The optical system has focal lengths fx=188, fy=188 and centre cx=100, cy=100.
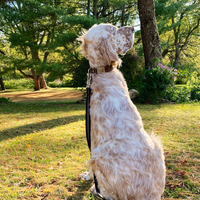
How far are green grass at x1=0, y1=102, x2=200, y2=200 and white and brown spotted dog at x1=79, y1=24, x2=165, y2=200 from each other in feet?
2.67

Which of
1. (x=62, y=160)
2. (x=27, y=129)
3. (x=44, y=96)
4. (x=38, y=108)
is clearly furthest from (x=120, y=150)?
(x=44, y=96)

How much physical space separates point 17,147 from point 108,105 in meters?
3.06

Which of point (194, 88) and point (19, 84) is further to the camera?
point (19, 84)

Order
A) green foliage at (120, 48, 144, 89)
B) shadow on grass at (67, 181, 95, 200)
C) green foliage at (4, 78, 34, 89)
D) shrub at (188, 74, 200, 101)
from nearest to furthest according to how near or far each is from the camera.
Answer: shadow on grass at (67, 181, 95, 200) < shrub at (188, 74, 200, 101) < green foliage at (120, 48, 144, 89) < green foliage at (4, 78, 34, 89)

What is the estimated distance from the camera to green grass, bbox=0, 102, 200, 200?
243 centimetres

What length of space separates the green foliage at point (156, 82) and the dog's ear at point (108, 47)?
737 cm

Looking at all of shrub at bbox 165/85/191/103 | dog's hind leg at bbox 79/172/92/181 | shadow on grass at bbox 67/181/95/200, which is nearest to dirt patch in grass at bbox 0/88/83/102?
shrub at bbox 165/85/191/103

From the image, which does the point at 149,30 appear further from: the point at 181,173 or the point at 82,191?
the point at 82,191

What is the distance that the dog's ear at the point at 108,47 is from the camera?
198 centimetres

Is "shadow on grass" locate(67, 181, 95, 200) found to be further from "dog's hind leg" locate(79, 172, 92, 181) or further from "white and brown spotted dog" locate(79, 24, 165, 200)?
"white and brown spotted dog" locate(79, 24, 165, 200)

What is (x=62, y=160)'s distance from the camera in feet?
11.0

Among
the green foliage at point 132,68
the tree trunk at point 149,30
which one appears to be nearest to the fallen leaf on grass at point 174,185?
the tree trunk at point 149,30

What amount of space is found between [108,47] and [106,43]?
0.15 feet

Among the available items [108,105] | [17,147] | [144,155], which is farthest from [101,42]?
[17,147]
